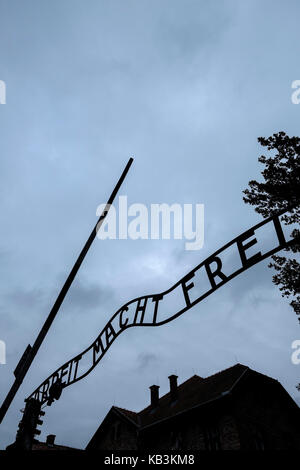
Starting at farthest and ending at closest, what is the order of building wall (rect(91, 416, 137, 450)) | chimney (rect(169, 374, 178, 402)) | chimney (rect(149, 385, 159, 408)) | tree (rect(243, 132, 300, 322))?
chimney (rect(149, 385, 159, 408))
chimney (rect(169, 374, 178, 402))
building wall (rect(91, 416, 137, 450))
tree (rect(243, 132, 300, 322))

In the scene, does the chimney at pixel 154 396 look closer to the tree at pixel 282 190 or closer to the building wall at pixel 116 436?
the building wall at pixel 116 436

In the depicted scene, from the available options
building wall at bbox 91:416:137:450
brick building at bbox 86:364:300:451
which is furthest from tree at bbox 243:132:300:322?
building wall at bbox 91:416:137:450

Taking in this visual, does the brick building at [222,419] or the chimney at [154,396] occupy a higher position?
the chimney at [154,396]

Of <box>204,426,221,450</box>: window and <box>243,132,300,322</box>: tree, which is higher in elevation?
<box>243,132,300,322</box>: tree

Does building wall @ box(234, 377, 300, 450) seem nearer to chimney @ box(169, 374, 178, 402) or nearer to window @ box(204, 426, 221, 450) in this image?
window @ box(204, 426, 221, 450)

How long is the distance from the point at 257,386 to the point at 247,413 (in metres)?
2.29

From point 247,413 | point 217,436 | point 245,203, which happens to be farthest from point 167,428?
point 245,203

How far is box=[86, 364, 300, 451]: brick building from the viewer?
15.8m

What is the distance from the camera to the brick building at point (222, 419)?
15766mm

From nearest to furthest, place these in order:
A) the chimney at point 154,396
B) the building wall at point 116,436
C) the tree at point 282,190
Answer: the tree at point 282,190, the building wall at point 116,436, the chimney at point 154,396

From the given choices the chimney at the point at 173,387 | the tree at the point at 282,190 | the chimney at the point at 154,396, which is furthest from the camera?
the chimney at the point at 154,396

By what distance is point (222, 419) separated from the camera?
52.5 ft

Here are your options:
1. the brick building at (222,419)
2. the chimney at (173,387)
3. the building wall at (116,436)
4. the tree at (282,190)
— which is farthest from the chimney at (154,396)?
the tree at (282,190)
